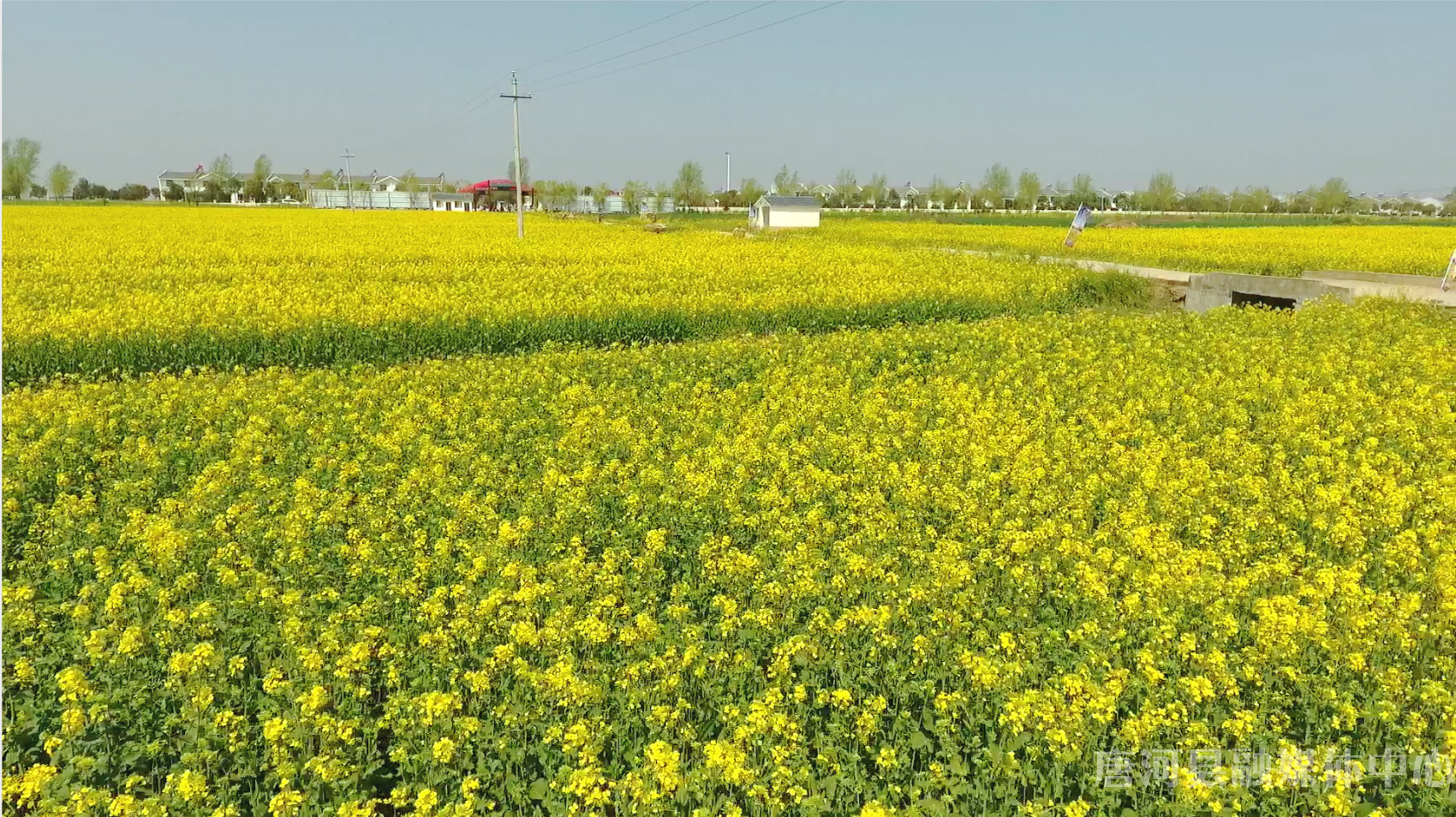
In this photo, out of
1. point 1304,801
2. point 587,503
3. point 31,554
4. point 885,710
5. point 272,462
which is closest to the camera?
point 1304,801

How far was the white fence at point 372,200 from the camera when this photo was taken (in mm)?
120625

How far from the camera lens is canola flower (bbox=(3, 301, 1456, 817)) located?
455cm

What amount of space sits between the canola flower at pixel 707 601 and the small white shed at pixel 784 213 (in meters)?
51.2

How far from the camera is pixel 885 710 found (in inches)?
203

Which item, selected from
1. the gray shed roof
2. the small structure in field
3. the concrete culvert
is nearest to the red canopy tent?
the small structure in field

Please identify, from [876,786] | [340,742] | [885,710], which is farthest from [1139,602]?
[340,742]

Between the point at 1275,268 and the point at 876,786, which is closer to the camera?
the point at 876,786

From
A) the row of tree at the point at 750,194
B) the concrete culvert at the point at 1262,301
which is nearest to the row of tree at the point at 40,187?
the row of tree at the point at 750,194

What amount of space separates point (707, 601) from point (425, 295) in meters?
15.8

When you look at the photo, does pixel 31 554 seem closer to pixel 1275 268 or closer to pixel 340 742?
pixel 340 742

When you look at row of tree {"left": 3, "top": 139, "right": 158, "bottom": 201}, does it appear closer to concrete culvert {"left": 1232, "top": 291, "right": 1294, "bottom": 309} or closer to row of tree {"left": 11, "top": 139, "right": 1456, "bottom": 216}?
row of tree {"left": 11, "top": 139, "right": 1456, "bottom": 216}

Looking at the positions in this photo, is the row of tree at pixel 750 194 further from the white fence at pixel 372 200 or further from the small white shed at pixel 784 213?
the small white shed at pixel 784 213

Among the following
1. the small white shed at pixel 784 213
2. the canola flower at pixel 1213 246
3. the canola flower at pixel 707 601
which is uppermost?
→ the small white shed at pixel 784 213

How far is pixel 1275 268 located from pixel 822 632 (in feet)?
104
